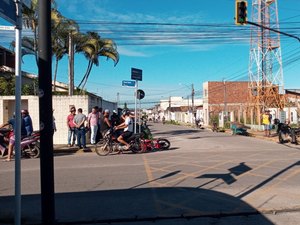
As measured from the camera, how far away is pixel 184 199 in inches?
292

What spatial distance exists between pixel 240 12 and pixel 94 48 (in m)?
10.9

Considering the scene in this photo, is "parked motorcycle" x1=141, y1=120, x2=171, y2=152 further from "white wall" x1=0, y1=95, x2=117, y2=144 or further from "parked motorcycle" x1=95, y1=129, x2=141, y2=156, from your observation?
"white wall" x1=0, y1=95, x2=117, y2=144

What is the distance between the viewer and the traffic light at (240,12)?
15.7 meters

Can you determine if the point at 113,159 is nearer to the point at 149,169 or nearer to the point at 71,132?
the point at 149,169

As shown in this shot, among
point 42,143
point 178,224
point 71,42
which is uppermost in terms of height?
point 71,42

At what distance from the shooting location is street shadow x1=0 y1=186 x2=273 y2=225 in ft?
20.0

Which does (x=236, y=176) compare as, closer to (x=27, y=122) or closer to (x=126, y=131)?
(x=126, y=131)

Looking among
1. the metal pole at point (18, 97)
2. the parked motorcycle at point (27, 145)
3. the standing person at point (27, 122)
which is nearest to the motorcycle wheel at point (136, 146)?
the parked motorcycle at point (27, 145)

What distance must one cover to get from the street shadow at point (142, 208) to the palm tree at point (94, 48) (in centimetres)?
1650

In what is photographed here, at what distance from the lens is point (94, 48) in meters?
24.0

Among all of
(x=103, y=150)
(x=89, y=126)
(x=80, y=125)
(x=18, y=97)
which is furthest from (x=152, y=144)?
(x=18, y=97)

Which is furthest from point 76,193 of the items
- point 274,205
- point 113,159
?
point 113,159

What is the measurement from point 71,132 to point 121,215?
11.7 meters

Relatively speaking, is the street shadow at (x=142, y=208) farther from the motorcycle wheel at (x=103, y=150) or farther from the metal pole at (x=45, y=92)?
the motorcycle wheel at (x=103, y=150)
